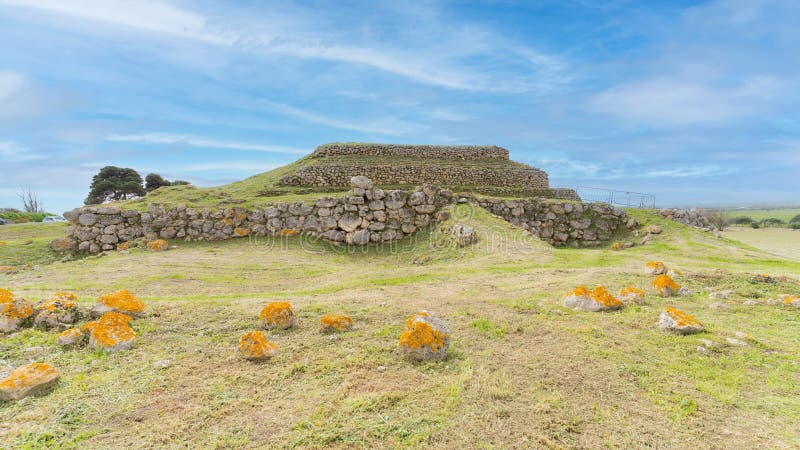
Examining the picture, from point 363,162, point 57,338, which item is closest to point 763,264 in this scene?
point 57,338

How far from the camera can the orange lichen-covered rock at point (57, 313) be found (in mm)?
4859

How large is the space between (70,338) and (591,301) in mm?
6968

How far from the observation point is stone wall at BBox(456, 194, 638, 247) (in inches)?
709

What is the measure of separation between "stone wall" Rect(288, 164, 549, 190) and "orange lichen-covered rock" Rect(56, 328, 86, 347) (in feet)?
52.9

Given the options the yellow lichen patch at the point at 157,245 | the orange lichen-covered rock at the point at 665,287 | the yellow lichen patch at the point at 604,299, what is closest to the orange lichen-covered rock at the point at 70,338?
the yellow lichen patch at the point at 604,299

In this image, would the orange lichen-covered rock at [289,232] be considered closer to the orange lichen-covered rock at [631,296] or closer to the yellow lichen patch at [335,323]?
the yellow lichen patch at [335,323]

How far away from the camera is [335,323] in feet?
16.4

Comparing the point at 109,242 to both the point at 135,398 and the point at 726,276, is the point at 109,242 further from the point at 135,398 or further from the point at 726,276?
the point at 726,276

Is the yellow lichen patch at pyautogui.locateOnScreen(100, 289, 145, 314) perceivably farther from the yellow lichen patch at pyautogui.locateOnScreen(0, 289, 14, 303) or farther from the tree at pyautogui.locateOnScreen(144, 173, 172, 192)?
the tree at pyautogui.locateOnScreen(144, 173, 172, 192)

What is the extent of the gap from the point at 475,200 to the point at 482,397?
47.8ft

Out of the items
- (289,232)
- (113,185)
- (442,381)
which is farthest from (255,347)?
(113,185)

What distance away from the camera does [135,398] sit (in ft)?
11.3

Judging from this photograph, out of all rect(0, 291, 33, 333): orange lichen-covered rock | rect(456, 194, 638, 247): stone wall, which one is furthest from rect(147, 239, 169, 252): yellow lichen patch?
rect(456, 194, 638, 247): stone wall

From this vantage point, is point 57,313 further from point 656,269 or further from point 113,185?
point 113,185
